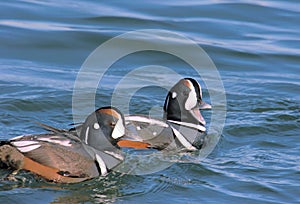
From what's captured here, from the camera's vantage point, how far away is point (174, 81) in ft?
48.0

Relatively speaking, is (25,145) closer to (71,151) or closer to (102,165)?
(71,151)

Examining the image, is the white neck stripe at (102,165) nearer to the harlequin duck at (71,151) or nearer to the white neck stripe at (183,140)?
the harlequin duck at (71,151)

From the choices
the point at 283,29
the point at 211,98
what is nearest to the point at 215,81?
the point at 211,98

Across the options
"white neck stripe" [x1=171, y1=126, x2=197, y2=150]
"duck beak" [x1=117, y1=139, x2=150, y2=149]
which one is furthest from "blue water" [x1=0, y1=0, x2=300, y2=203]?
"duck beak" [x1=117, y1=139, x2=150, y2=149]

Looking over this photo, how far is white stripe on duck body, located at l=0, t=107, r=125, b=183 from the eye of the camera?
933 centimetres

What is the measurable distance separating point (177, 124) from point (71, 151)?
9.27 feet

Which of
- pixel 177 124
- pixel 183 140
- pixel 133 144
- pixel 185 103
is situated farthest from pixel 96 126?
pixel 185 103

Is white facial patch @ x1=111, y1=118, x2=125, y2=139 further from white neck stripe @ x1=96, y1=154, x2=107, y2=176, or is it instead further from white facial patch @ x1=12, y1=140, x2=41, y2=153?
white facial patch @ x1=12, y1=140, x2=41, y2=153

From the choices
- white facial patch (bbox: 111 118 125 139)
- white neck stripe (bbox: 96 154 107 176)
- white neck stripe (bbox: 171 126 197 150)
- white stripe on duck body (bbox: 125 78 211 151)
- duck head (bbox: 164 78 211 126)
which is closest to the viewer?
white neck stripe (bbox: 96 154 107 176)

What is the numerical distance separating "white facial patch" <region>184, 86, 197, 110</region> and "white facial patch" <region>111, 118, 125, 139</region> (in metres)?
2.42

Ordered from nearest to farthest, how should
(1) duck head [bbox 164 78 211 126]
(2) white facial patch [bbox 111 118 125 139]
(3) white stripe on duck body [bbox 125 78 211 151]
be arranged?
1. (2) white facial patch [bbox 111 118 125 139]
2. (3) white stripe on duck body [bbox 125 78 211 151]
3. (1) duck head [bbox 164 78 211 126]

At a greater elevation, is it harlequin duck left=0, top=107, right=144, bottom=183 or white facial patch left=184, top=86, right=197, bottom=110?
white facial patch left=184, top=86, right=197, bottom=110

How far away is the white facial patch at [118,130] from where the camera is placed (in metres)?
9.77

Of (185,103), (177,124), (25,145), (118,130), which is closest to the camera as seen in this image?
(25,145)
